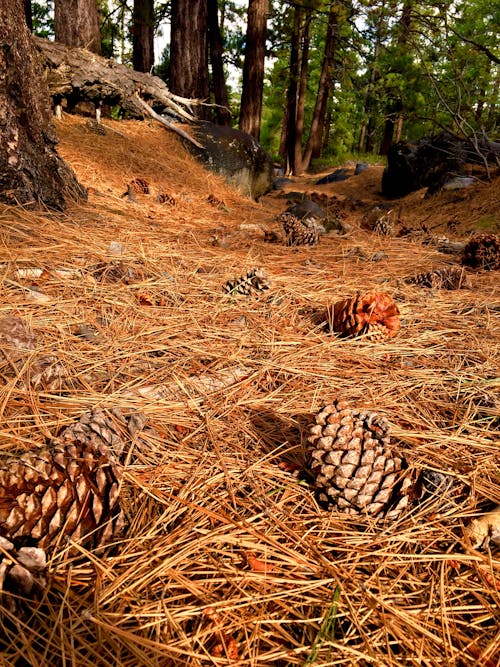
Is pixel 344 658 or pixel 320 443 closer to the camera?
pixel 344 658

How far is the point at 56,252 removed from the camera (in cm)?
231

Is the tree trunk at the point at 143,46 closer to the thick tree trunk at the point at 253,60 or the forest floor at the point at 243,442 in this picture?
the thick tree trunk at the point at 253,60

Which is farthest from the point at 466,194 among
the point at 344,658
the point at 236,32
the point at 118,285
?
the point at 236,32

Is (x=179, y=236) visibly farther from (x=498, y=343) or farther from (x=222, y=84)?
(x=222, y=84)

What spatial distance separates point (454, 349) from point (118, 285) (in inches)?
62.6

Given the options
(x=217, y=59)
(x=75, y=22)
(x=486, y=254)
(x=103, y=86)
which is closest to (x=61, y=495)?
(x=486, y=254)

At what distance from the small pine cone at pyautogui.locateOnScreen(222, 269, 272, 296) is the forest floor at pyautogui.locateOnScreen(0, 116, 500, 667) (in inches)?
2.8

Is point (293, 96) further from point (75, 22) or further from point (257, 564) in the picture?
point (257, 564)

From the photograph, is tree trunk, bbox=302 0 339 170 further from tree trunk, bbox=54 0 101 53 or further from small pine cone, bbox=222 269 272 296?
small pine cone, bbox=222 269 272 296

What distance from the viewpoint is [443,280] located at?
2.62 meters

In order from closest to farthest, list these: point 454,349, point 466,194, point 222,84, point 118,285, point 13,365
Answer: point 13,365 < point 454,349 < point 118,285 < point 466,194 < point 222,84

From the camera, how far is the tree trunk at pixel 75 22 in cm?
509

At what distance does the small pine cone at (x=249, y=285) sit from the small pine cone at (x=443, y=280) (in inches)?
38.4

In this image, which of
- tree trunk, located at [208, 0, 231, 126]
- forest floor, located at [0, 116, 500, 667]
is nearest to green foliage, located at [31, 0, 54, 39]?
tree trunk, located at [208, 0, 231, 126]
